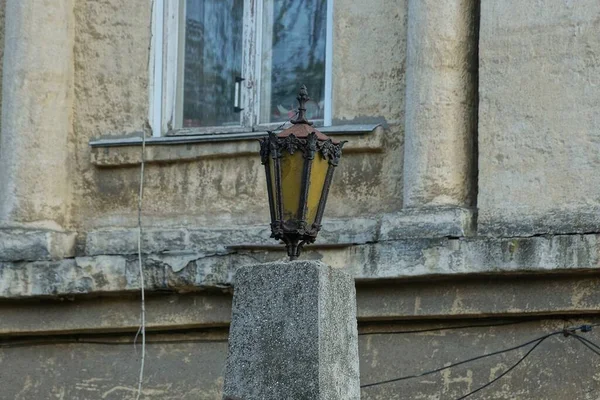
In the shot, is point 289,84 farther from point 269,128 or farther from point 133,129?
point 133,129

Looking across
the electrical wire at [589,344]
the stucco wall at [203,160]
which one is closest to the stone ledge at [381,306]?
the electrical wire at [589,344]

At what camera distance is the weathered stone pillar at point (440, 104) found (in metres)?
10.1

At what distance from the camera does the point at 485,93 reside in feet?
33.0

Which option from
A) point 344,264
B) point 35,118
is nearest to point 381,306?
point 344,264

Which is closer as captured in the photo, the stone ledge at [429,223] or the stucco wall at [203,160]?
the stone ledge at [429,223]

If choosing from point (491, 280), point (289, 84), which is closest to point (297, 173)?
point (491, 280)

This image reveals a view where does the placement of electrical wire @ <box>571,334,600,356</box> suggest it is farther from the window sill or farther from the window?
the window

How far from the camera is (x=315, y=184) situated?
828cm

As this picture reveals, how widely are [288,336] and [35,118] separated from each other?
3.64 metres

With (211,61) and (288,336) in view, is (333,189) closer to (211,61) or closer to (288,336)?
(211,61)

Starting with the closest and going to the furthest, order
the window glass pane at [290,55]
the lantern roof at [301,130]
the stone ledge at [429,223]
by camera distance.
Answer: the lantern roof at [301,130] < the stone ledge at [429,223] < the window glass pane at [290,55]

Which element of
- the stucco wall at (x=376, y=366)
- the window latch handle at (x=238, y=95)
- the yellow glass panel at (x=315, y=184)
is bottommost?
the stucco wall at (x=376, y=366)

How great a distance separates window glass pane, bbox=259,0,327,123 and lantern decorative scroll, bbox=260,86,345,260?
8.17ft

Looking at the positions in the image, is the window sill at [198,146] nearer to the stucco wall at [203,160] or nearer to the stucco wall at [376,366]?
the stucco wall at [203,160]
